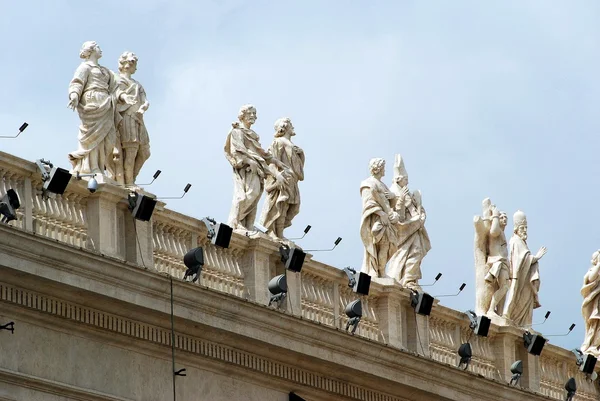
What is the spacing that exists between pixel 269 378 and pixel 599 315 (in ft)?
36.4

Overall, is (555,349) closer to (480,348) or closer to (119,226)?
(480,348)

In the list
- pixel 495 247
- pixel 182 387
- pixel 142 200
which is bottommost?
pixel 182 387

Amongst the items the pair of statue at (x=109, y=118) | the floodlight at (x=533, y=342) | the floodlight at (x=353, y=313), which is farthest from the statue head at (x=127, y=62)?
the floodlight at (x=533, y=342)

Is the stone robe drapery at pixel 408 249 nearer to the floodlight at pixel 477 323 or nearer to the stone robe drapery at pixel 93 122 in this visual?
the floodlight at pixel 477 323

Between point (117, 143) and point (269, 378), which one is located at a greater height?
point (117, 143)

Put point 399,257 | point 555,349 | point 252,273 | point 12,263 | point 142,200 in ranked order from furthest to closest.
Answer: point 555,349 < point 399,257 < point 252,273 < point 142,200 < point 12,263

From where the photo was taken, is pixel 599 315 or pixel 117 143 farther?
pixel 599 315

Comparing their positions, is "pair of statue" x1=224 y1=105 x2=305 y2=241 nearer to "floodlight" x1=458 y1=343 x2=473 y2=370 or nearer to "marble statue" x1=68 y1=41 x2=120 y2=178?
"marble statue" x1=68 y1=41 x2=120 y2=178

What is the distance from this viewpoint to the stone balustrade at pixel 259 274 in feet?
101

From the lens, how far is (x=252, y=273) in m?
33.8

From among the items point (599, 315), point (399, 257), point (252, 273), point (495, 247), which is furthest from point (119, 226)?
point (599, 315)

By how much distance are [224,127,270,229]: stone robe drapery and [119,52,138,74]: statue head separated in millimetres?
2285

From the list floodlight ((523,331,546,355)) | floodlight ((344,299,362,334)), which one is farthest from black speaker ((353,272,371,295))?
floodlight ((523,331,546,355))

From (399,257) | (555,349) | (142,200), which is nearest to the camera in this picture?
(142,200)
